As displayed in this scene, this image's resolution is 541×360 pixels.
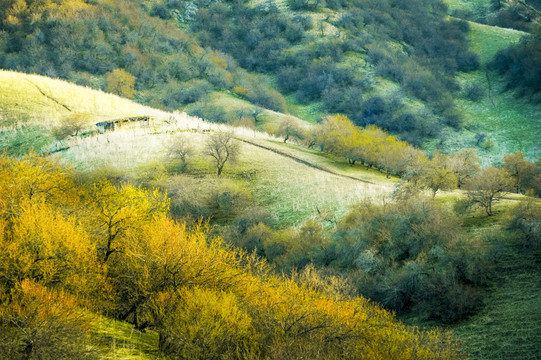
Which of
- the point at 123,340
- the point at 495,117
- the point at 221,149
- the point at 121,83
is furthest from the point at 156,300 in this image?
the point at 495,117

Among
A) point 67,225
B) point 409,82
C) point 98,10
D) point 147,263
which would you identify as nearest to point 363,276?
point 147,263

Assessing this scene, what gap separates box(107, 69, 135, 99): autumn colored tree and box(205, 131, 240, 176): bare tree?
53685 mm

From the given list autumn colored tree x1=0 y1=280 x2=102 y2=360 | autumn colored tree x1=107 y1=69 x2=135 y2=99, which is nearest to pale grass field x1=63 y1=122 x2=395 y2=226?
autumn colored tree x1=0 y1=280 x2=102 y2=360

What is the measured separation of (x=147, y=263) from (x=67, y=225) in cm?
424

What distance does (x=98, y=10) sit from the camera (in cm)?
11519

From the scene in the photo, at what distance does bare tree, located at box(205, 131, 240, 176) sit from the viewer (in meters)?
49.9

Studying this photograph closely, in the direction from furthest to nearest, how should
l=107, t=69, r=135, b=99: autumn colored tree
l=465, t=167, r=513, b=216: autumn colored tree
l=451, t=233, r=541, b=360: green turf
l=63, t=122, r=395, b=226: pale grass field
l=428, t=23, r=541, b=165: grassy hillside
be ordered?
l=107, t=69, r=135, b=99: autumn colored tree, l=428, t=23, r=541, b=165: grassy hillside, l=63, t=122, r=395, b=226: pale grass field, l=465, t=167, r=513, b=216: autumn colored tree, l=451, t=233, r=541, b=360: green turf

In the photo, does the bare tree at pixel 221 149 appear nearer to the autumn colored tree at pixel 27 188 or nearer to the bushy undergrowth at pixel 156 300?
the autumn colored tree at pixel 27 188

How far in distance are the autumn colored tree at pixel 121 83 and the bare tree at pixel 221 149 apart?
53.7 meters

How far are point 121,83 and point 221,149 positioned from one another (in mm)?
58106

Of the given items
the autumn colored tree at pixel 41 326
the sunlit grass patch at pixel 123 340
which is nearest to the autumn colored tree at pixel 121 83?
the sunlit grass patch at pixel 123 340

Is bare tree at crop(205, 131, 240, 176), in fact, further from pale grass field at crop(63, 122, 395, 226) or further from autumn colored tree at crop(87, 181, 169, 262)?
autumn colored tree at crop(87, 181, 169, 262)

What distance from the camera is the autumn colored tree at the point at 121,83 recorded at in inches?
3881

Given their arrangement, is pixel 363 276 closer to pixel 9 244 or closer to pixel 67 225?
pixel 67 225
